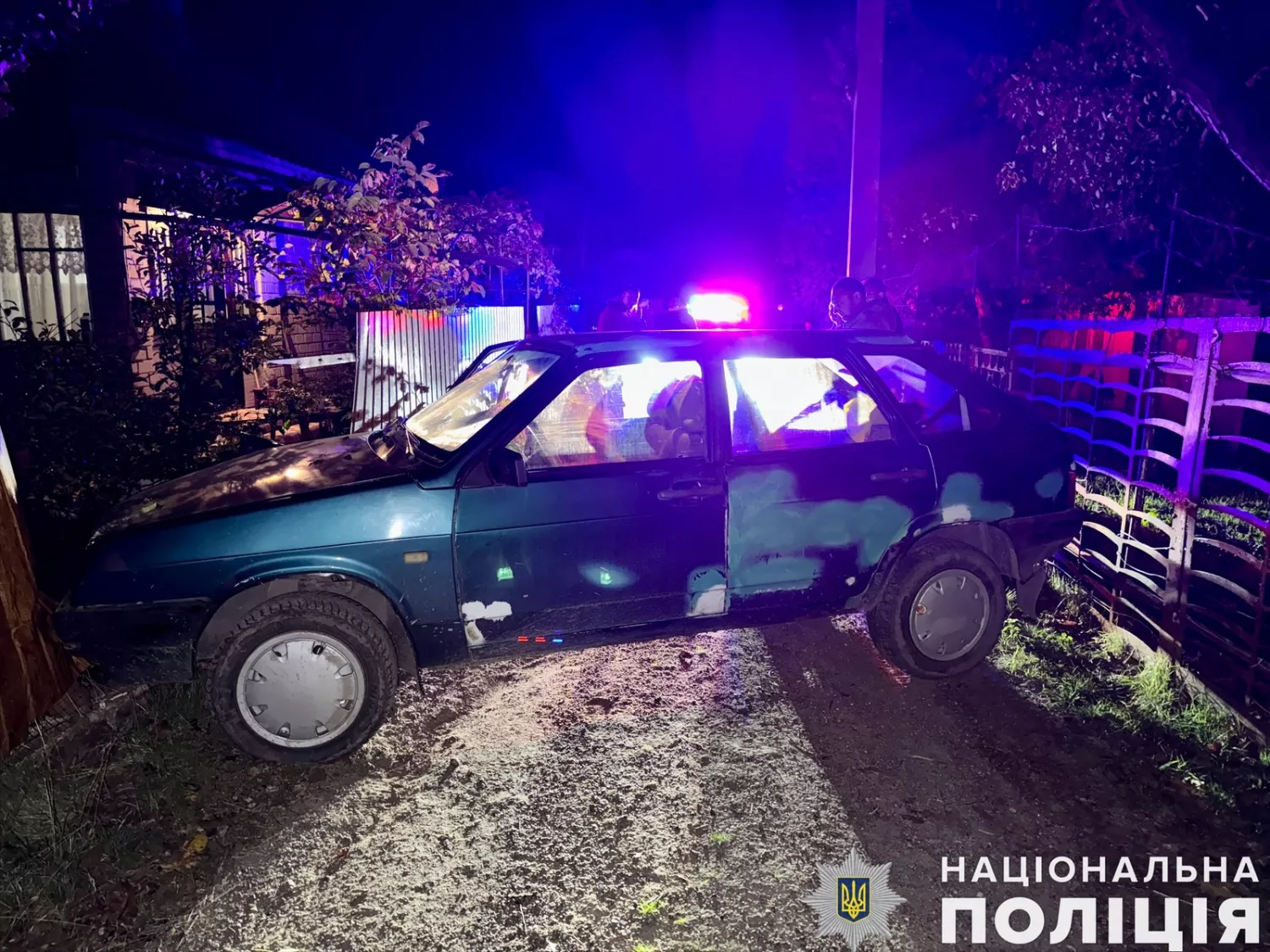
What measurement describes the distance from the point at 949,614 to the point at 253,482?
344cm

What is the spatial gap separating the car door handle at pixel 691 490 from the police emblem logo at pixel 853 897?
1.64 meters

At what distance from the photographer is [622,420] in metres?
3.96

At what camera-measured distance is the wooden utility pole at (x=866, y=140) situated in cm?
846

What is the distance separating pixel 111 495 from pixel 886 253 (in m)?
13.5

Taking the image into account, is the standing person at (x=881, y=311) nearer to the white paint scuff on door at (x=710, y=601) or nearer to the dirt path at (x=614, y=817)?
the dirt path at (x=614, y=817)

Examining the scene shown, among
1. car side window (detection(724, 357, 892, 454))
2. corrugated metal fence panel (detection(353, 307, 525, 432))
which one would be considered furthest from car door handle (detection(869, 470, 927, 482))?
corrugated metal fence panel (detection(353, 307, 525, 432))

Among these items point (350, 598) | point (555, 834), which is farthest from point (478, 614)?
point (555, 834)

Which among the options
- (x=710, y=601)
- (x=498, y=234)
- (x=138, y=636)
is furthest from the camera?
(x=498, y=234)

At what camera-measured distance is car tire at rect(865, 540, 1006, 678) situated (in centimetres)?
408

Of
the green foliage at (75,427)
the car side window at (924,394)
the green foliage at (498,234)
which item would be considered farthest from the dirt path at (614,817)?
the green foliage at (498,234)

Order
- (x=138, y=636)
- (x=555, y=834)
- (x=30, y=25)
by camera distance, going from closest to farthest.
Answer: (x=555, y=834) < (x=138, y=636) < (x=30, y=25)

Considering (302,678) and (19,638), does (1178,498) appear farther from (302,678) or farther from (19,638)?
(19,638)

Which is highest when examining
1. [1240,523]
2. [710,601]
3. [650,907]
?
[710,601]

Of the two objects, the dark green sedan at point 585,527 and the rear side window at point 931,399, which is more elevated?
the rear side window at point 931,399
